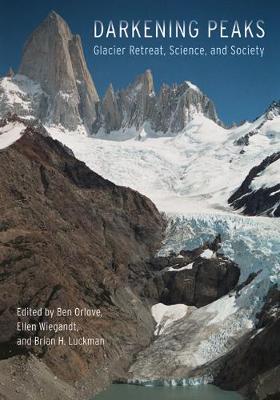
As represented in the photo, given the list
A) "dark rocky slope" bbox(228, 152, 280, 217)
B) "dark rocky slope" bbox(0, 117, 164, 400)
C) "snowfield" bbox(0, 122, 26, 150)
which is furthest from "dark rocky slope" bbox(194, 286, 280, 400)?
"dark rocky slope" bbox(228, 152, 280, 217)

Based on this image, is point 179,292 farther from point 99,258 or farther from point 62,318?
point 62,318

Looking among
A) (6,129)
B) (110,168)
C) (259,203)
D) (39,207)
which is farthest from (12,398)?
(110,168)

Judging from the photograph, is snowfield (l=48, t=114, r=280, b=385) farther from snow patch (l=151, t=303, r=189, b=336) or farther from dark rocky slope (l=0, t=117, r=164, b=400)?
dark rocky slope (l=0, t=117, r=164, b=400)

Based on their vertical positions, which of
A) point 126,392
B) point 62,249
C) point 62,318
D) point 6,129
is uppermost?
point 6,129

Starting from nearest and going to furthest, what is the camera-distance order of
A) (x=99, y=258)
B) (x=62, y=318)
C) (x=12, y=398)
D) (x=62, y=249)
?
(x=12, y=398), (x=62, y=318), (x=62, y=249), (x=99, y=258)

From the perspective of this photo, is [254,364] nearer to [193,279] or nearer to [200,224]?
[193,279]

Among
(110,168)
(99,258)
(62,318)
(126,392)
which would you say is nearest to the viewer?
(126,392)

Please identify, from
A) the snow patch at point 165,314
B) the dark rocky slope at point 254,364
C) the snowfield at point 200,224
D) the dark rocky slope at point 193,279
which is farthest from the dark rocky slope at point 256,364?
the dark rocky slope at point 193,279
